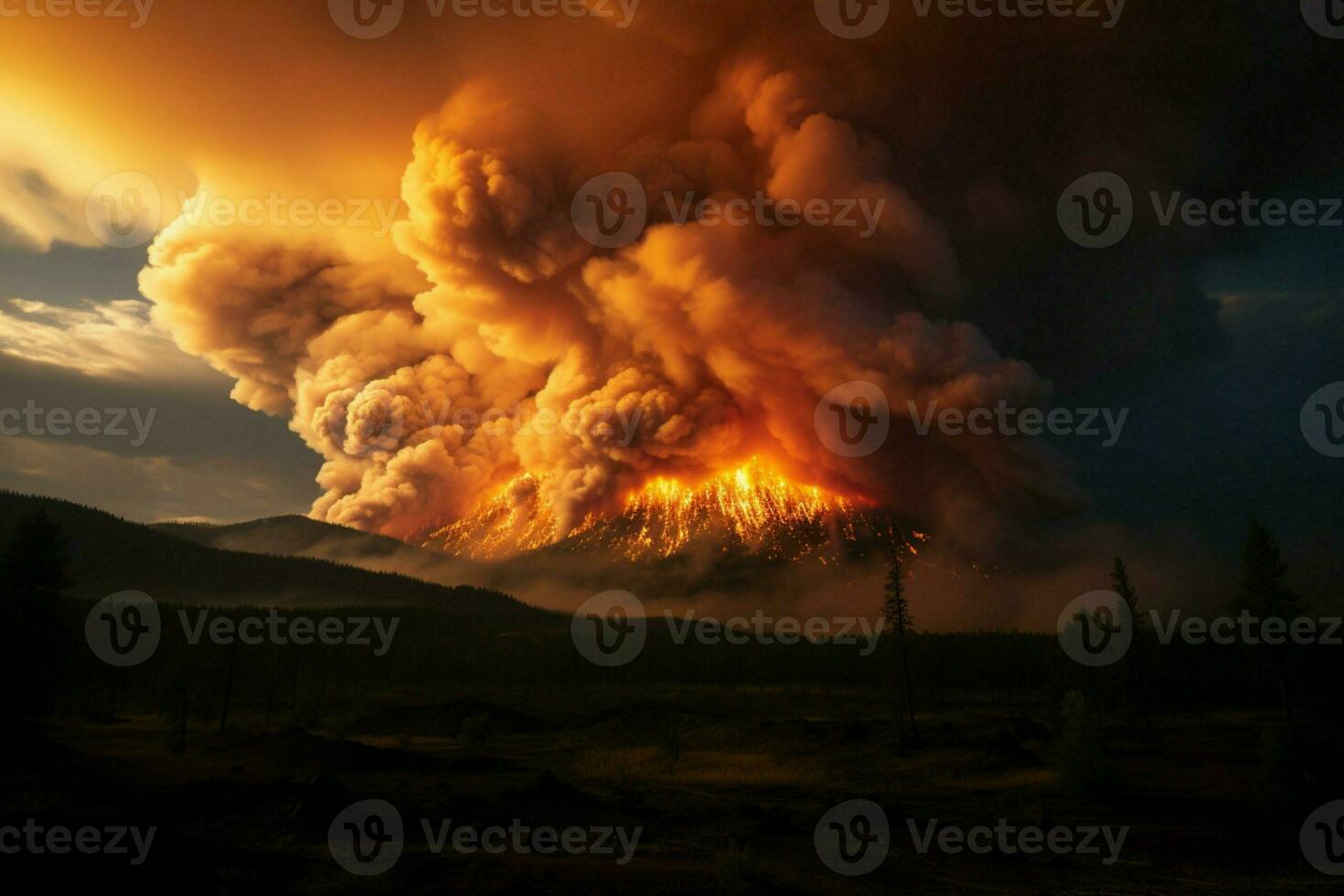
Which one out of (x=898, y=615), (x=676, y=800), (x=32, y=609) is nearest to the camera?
(x=676, y=800)

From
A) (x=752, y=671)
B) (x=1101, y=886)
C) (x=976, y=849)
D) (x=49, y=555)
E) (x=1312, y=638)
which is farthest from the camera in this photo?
(x=752, y=671)

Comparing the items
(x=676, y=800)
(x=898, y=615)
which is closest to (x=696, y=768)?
(x=676, y=800)

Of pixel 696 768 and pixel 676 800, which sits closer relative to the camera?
pixel 676 800

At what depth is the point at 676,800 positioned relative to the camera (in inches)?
1464

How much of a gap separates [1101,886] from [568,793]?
21.5 m

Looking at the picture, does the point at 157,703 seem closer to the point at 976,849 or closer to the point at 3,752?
the point at 3,752

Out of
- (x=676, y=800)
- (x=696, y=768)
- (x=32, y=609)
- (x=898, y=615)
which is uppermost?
(x=898, y=615)

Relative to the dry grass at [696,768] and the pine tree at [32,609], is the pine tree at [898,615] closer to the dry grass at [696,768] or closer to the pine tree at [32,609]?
the dry grass at [696,768]

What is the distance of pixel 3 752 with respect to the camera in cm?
3697

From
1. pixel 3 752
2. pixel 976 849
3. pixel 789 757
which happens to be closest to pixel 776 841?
pixel 976 849

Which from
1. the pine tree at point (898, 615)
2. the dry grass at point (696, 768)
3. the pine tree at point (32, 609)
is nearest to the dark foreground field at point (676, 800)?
the dry grass at point (696, 768)

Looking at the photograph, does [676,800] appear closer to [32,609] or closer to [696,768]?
[696,768]

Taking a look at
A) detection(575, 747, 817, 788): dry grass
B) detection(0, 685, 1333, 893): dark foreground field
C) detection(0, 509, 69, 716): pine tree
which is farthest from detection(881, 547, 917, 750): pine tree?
detection(0, 509, 69, 716): pine tree

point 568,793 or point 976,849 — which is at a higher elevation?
point 976,849
